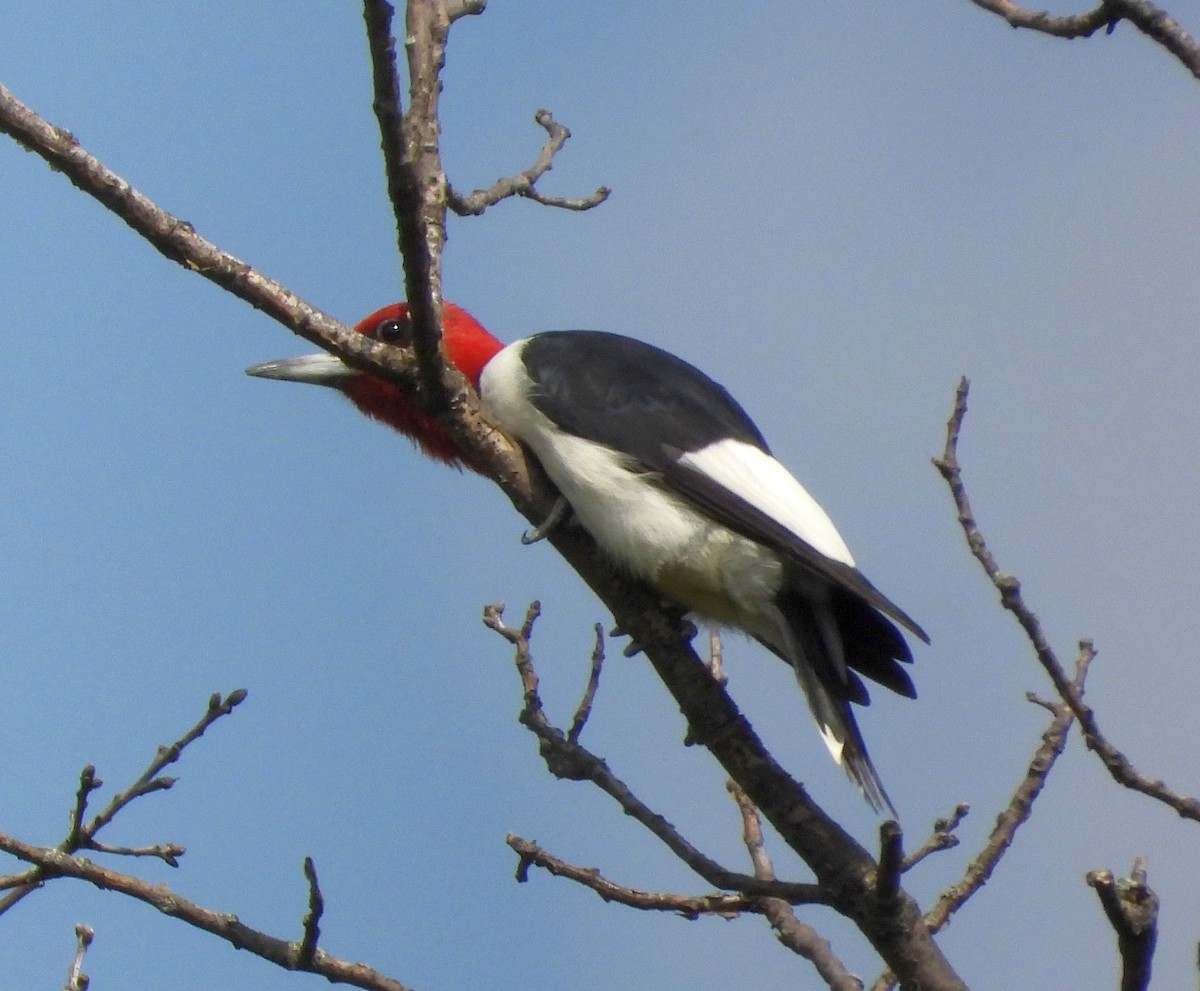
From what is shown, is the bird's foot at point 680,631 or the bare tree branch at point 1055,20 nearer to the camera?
the bare tree branch at point 1055,20

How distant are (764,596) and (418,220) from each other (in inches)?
57.6

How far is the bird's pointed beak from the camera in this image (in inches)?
185

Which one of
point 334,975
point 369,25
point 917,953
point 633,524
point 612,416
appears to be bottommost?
point 334,975

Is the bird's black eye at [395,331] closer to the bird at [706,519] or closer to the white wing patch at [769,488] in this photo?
the bird at [706,519]

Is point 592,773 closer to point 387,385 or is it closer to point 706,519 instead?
point 706,519

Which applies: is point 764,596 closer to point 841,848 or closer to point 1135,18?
point 841,848

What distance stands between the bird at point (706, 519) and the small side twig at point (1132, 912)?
4.75 feet

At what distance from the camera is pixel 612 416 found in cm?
394

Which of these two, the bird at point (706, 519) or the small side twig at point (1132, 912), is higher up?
the bird at point (706, 519)

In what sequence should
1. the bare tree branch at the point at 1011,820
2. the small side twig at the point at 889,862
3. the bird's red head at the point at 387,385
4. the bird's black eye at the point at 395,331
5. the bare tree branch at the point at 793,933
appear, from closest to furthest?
the small side twig at the point at 889,862 → the bare tree branch at the point at 1011,820 → the bare tree branch at the point at 793,933 → the bird's red head at the point at 387,385 → the bird's black eye at the point at 395,331

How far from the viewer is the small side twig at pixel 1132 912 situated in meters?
1.83

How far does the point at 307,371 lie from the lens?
4.70 meters

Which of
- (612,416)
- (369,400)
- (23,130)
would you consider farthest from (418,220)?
(369,400)

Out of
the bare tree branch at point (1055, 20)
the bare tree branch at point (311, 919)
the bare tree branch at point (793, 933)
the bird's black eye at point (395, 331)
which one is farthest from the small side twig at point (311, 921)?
the bird's black eye at point (395, 331)
